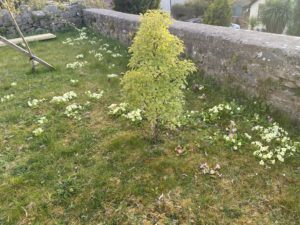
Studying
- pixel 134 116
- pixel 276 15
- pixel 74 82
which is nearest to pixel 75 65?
pixel 74 82

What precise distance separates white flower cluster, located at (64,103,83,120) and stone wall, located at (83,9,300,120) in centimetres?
368

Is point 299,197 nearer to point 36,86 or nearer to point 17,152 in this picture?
point 17,152

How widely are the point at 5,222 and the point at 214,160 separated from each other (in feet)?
11.7

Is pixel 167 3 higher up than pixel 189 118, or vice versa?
pixel 167 3

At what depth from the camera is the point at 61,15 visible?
17.0 meters

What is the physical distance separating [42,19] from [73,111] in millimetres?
11327

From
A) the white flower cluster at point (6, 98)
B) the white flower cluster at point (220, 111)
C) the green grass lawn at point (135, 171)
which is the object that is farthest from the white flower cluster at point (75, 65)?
the white flower cluster at point (220, 111)

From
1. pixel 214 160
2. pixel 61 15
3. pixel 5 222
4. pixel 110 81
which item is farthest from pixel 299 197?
pixel 61 15

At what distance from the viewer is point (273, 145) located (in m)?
5.62

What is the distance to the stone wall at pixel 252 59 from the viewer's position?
599cm

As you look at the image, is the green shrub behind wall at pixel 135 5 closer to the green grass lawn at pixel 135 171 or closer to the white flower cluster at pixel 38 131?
the green grass lawn at pixel 135 171

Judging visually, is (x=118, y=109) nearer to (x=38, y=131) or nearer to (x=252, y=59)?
(x=38, y=131)

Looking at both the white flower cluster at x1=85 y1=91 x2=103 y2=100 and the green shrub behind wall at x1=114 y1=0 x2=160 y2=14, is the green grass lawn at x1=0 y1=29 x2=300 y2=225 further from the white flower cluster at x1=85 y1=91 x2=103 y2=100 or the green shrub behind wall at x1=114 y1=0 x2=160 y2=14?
the green shrub behind wall at x1=114 y1=0 x2=160 y2=14

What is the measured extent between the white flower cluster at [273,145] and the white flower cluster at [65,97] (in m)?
4.90
